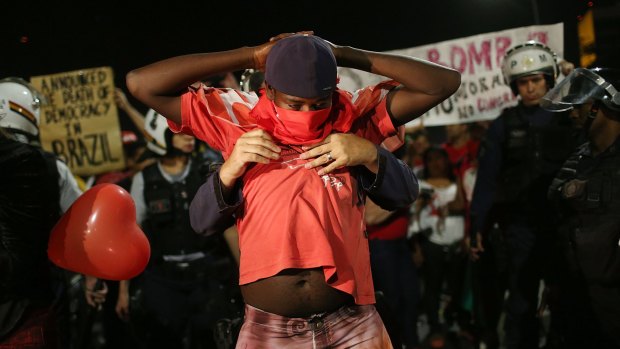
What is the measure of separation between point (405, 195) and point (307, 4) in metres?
11.6

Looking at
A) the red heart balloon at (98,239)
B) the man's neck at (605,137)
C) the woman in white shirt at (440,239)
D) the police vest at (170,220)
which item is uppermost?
the man's neck at (605,137)

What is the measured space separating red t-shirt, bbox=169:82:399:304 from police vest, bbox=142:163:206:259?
11.0ft

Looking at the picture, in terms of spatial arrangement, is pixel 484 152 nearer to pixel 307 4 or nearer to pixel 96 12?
pixel 307 4

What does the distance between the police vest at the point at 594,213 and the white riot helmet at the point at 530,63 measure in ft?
4.55

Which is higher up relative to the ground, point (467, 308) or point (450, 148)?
point (450, 148)

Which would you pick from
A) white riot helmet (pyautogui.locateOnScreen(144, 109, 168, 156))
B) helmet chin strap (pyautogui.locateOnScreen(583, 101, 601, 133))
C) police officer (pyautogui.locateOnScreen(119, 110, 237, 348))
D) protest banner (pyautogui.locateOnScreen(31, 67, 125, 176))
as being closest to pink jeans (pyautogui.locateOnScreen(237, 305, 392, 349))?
helmet chin strap (pyautogui.locateOnScreen(583, 101, 601, 133))

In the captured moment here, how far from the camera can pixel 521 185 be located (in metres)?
6.20

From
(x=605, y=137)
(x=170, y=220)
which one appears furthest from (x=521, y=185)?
(x=170, y=220)

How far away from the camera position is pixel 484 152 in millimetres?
6562

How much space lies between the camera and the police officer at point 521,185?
6.05 m

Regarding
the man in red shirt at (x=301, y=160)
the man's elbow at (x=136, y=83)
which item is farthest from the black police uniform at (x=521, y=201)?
the man's elbow at (x=136, y=83)

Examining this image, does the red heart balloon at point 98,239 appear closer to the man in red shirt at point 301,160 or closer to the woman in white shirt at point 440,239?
the man in red shirt at point 301,160

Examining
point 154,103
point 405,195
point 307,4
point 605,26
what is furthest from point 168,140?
point 605,26

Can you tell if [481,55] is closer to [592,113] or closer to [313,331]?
[592,113]
